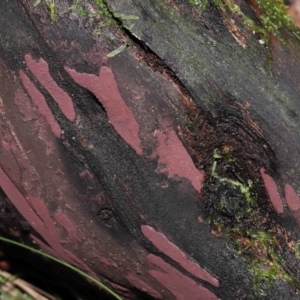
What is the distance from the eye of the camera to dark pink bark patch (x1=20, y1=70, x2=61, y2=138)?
3.66ft

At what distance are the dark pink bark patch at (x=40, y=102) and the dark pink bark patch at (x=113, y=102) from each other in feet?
0.32

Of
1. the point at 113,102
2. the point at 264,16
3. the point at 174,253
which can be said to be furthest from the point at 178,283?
the point at 264,16

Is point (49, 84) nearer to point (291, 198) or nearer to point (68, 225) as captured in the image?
point (68, 225)

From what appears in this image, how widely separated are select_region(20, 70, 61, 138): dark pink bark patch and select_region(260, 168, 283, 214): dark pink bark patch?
474 millimetres

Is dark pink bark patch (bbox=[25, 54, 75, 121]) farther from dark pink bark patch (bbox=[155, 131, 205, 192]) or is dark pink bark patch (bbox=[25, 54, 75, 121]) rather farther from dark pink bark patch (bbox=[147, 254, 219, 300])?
dark pink bark patch (bbox=[147, 254, 219, 300])

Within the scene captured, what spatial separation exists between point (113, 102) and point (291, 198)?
45cm

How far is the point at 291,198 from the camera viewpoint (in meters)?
1.12

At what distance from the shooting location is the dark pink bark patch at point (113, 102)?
3.49 ft

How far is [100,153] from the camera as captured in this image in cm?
113

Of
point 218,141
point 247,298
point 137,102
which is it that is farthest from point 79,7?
point 247,298

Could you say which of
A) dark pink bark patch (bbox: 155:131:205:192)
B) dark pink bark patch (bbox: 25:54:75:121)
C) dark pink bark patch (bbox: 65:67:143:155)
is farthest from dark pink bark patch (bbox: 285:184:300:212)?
dark pink bark patch (bbox: 25:54:75:121)

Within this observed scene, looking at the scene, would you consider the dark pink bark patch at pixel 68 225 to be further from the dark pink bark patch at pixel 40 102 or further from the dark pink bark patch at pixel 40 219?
the dark pink bark patch at pixel 40 102

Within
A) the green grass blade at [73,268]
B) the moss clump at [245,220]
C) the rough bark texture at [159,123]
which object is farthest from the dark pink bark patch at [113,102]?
the green grass blade at [73,268]

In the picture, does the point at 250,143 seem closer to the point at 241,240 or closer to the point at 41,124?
the point at 241,240
